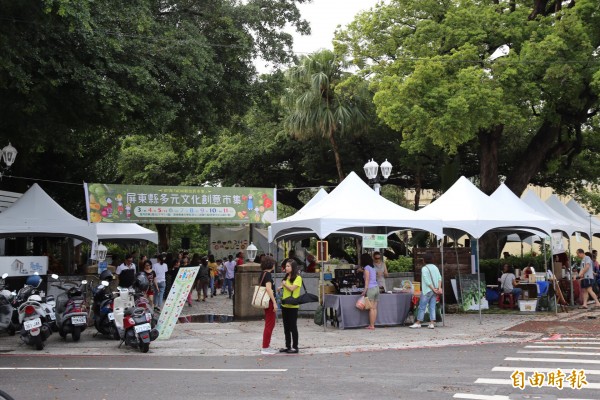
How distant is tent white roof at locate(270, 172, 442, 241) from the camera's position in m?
17.8

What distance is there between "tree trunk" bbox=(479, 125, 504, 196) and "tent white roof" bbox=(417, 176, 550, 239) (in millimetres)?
9411

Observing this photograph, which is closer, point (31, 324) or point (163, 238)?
point (31, 324)

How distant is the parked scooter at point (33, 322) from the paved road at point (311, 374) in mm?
873

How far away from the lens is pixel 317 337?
50.9 feet

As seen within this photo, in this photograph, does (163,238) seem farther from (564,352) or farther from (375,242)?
(564,352)

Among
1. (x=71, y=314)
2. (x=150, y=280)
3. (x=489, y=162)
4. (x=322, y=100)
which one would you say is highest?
(x=322, y=100)

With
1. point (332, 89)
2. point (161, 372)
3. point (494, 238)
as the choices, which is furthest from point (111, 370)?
point (332, 89)

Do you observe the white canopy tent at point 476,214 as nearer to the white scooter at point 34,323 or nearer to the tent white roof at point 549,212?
the tent white roof at point 549,212

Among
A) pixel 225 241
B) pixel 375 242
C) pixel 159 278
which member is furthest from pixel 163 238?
pixel 375 242

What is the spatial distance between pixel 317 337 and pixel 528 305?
8.29 m

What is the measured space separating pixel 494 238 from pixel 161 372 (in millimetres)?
22678

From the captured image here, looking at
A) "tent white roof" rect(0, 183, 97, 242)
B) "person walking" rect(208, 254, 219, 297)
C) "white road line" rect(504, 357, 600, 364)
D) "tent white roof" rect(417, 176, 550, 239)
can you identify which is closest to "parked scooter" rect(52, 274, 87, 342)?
"tent white roof" rect(0, 183, 97, 242)

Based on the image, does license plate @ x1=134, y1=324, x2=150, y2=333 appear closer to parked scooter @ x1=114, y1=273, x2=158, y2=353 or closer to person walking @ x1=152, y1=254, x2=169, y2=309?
parked scooter @ x1=114, y1=273, x2=158, y2=353

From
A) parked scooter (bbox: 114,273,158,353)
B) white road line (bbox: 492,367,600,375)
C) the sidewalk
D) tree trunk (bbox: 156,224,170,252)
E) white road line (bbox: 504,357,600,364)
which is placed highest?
tree trunk (bbox: 156,224,170,252)
